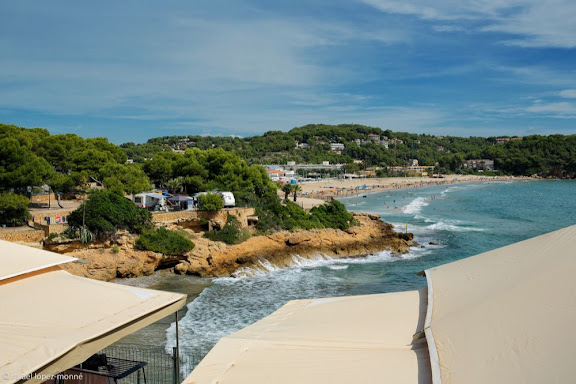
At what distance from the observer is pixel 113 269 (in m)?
17.9

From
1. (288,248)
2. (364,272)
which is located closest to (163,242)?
(288,248)

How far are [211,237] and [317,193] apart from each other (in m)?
40.0

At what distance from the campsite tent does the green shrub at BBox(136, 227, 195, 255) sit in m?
13.1

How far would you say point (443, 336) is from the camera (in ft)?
12.9

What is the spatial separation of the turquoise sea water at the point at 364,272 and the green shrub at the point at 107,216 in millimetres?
4855

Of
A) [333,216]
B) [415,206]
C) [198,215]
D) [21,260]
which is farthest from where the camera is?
[415,206]

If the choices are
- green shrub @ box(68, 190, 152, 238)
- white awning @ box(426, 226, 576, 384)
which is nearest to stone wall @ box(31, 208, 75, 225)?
green shrub @ box(68, 190, 152, 238)

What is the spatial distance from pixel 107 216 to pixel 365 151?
10883 centimetres

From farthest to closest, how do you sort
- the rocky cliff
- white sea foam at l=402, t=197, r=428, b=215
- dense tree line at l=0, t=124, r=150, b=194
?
white sea foam at l=402, t=197, r=428, b=215 < dense tree line at l=0, t=124, r=150, b=194 < the rocky cliff

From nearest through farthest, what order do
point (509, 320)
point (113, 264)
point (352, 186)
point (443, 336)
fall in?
1. point (509, 320)
2. point (443, 336)
3. point (113, 264)
4. point (352, 186)

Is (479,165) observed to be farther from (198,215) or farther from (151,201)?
(198,215)

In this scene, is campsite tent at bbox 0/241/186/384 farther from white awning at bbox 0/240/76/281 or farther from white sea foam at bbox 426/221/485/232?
white sea foam at bbox 426/221/485/232

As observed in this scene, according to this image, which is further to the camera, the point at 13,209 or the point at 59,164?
the point at 59,164

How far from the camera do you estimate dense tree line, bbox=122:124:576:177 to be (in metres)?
106
